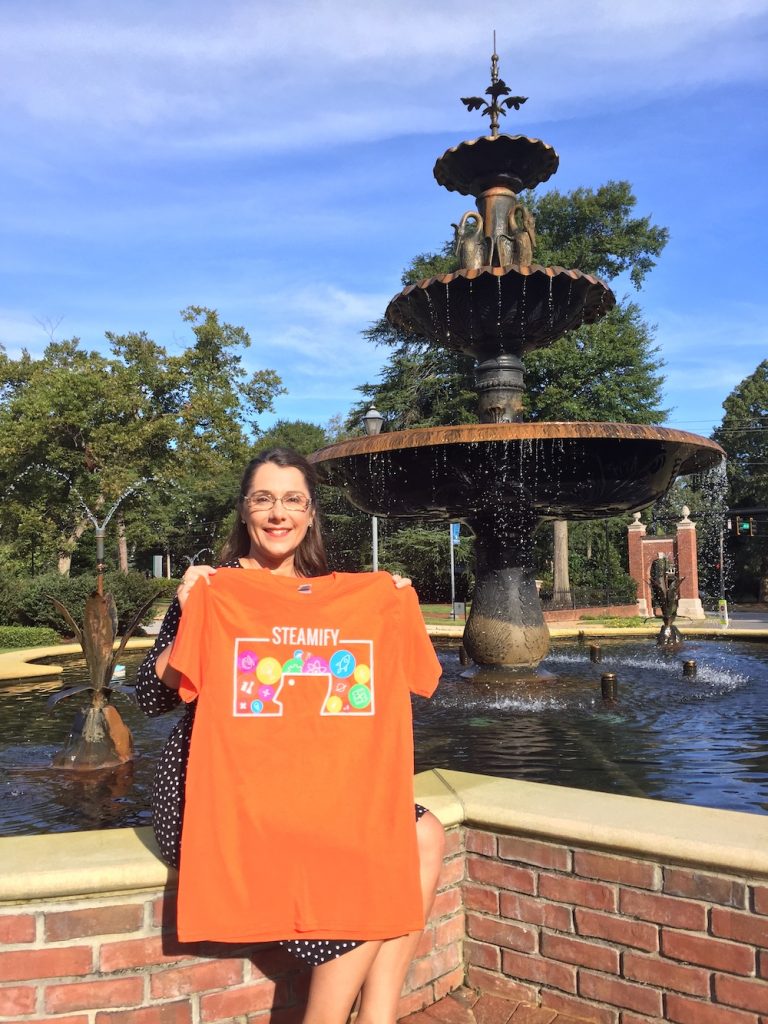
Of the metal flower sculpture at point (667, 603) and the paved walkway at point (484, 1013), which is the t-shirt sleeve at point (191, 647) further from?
the metal flower sculpture at point (667, 603)

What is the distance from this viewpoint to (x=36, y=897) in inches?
93.9

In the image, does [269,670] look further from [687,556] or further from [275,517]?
[687,556]

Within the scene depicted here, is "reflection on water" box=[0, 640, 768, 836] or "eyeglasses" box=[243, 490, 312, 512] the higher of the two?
"eyeglasses" box=[243, 490, 312, 512]

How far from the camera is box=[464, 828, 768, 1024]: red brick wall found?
7.98 ft

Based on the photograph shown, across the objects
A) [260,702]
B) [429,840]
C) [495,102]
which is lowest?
[429,840]

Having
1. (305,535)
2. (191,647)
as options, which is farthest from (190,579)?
(305,535)

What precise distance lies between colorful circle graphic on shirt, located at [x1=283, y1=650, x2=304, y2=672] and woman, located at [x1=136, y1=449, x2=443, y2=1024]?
0.12 m

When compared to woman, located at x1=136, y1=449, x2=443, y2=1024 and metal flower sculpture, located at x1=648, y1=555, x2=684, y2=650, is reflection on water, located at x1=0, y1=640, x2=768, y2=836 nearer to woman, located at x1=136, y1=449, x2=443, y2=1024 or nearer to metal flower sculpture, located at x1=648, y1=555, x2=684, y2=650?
woman, located at x1=136, y1=449, x2=443, y2=1024

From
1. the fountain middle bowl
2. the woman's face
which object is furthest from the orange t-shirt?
the fountain middle bowl

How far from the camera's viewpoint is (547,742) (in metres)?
6.66

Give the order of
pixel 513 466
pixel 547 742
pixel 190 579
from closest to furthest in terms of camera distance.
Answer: pixel 190 579, pixel 547 742, pixel 513 466

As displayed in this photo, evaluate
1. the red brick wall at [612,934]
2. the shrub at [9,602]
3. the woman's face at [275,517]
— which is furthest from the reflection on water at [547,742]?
the shrub at [9,602]

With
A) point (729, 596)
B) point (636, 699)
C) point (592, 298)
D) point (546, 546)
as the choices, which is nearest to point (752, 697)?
point (636, 699)

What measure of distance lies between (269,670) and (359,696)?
270mm
